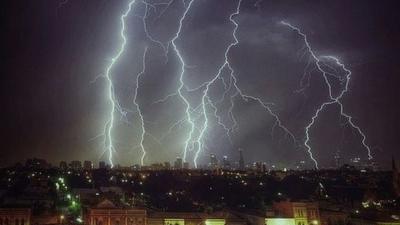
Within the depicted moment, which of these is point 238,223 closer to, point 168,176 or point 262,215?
point 262,215

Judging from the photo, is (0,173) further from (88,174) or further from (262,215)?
(262,215)

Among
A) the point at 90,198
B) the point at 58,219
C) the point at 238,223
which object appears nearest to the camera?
the point at 58,219

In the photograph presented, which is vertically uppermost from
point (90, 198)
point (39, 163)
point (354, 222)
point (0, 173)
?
point (39, 163)

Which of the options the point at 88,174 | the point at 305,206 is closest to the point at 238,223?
the point at 305,206

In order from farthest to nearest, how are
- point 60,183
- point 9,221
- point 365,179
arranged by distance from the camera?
point 365,179 < point 60,183 < point 9,221

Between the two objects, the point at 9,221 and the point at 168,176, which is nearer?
the point at 9,221

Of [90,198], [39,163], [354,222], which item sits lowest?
[354,222]

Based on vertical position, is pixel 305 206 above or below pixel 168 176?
below

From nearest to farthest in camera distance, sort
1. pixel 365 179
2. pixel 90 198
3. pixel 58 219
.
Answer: pixel 58 219 → pixel 90 198 → pixel 365 179

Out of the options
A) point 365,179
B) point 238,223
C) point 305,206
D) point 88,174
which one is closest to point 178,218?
point 238,223
